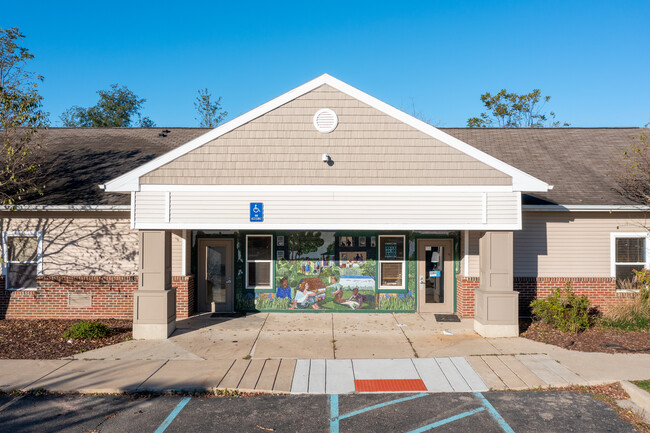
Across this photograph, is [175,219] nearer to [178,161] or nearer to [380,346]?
[178,161]

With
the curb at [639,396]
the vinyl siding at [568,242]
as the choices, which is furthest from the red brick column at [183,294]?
the curb at [639,396]

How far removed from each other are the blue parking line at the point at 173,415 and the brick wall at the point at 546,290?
8175mm

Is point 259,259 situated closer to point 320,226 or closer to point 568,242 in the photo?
point 320,226

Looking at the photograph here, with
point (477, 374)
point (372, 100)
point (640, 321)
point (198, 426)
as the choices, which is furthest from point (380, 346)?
point (640, 321)

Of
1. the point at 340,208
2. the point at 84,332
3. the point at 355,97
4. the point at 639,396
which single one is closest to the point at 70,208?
the point at 84,332

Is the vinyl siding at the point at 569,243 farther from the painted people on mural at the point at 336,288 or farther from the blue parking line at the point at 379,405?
the blue parking line at the point at 379,405

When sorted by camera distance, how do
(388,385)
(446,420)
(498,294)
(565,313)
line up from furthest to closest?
(565,313), (498,294), (388,385), (446,420)

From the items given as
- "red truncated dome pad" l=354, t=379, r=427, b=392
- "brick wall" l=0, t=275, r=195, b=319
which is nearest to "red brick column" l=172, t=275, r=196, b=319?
"brick wall" l=0, t=275, r=195, b=319

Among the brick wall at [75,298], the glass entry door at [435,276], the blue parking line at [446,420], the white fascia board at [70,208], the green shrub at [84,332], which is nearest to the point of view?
the blue parking line at [446,420]

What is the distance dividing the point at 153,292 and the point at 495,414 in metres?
7.62

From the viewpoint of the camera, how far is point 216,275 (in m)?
13.8

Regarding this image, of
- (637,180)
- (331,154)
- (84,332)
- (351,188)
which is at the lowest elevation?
(84,332)

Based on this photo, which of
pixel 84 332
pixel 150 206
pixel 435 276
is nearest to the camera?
pixel 84 332

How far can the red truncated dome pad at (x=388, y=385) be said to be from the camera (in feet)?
26.0
